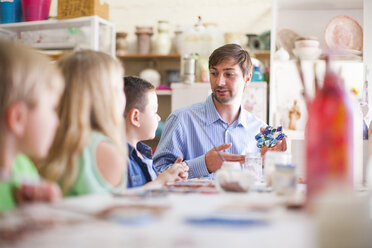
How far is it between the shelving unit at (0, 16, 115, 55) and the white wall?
1192 millimetres

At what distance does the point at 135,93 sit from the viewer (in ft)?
5.82

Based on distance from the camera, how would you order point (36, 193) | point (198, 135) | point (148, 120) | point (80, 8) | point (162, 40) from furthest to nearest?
point (162, 40)
point (80, 8)
point (198, 135)
point (148, 120)
point (36, 193)

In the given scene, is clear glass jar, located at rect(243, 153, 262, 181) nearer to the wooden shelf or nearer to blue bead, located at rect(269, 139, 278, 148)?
blue bead, located at rect(269, 139, 278, 148)

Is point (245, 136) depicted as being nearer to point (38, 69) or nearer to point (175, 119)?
point (175, 119)

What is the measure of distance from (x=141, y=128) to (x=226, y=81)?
86 centimetres

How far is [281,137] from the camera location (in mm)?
1895

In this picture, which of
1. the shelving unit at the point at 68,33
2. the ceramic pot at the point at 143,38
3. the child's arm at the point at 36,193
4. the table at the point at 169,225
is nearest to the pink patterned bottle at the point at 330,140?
the table at the point at 169,225

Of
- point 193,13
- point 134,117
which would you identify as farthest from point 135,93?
point 193,13

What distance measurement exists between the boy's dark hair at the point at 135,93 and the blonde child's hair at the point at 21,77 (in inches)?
36.1

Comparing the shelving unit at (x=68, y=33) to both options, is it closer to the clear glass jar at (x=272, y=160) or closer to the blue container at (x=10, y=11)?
the blue container at (x=10, y=11)

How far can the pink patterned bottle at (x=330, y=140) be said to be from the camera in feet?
2.38

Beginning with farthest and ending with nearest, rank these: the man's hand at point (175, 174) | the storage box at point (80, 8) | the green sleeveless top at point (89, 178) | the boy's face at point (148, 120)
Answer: the storage box at point (80, 8) → the boy's face at point (148, 120) → the man's hand at point (175, 174) → the green sleeveless top at point (89, 178)

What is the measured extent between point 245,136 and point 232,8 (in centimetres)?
260

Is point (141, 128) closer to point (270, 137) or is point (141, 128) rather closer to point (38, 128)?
point (270, 137)
